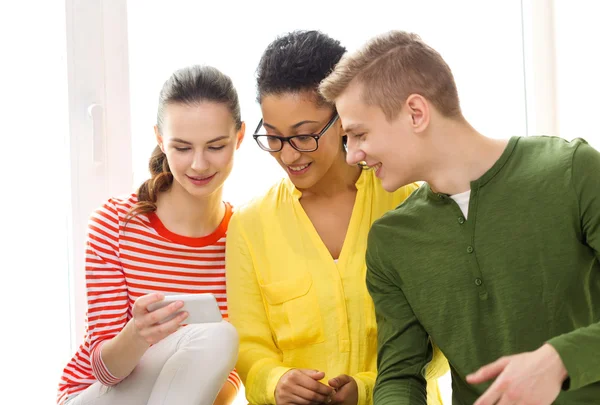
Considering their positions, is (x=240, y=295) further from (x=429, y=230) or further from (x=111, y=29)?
(x=111, y=29)

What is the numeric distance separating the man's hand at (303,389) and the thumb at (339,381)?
0.04ft

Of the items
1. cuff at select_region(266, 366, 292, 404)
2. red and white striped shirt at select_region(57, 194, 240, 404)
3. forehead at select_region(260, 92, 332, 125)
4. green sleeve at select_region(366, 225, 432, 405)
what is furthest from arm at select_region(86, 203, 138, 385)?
green sleeve at select_region(366, 225, 432, 405)

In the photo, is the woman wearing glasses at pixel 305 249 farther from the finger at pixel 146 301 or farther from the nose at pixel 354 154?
the finger at pixel 146 301

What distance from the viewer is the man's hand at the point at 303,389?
163 centimetres

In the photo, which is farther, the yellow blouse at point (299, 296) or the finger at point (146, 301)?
the yellow blouse at point (299, 296)

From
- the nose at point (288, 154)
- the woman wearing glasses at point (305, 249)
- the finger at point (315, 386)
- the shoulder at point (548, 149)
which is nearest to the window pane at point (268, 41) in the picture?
the woman wearing glasses at point (305, 249)

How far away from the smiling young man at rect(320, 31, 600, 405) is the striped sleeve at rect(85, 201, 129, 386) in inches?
24.3

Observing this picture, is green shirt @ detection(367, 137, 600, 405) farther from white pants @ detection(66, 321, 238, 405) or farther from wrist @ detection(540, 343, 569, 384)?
white pants @ detection(66, 321, 238, 405)

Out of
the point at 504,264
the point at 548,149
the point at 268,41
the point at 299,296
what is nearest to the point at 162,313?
the point at 299,296

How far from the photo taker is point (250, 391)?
5.82ft

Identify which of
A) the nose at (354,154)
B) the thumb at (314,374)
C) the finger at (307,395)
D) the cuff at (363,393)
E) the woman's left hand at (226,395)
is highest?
the nose at (354,154)

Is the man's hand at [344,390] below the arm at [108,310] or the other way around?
below

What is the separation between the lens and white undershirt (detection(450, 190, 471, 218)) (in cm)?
158

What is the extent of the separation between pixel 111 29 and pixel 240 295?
1046mm
